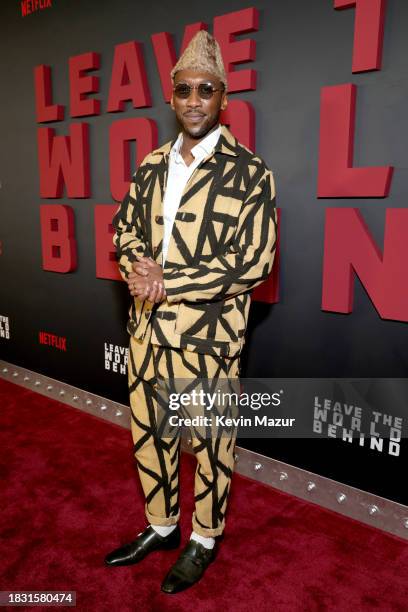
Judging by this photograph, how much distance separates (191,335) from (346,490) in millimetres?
1129

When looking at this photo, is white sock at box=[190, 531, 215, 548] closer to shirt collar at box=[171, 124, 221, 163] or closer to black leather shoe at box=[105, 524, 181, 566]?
black leather shoe at box=[105, 524, 181, 566]

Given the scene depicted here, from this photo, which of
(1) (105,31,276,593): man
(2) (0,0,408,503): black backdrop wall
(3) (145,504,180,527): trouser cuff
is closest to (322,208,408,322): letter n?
(2) (0,0,408,503): black backdrop wall

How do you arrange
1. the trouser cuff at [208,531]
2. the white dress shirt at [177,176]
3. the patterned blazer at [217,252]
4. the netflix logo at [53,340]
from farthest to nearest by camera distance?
the netflix logo at [53,340] → the trouser cuff at [208,531] → the white dress shirt at [177,176] → the patterned blazer at [217,252]

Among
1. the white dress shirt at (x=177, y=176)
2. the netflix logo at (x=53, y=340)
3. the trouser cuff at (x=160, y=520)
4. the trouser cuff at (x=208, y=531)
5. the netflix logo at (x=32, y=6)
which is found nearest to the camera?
the white dress shirt at (x=177, y=176)

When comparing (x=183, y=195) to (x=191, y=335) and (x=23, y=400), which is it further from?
(x=23, y=400)

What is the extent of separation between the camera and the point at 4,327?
394 centimetres

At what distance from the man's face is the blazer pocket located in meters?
0.56

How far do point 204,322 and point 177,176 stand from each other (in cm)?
51

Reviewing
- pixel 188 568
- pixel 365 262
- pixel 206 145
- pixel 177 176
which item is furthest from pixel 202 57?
pixel 188 568

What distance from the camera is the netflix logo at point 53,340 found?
139 inches

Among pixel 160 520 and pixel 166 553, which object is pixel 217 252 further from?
pixel 166 553

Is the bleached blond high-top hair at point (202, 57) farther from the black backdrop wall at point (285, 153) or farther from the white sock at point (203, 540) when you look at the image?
the white sock at point (203, 540)

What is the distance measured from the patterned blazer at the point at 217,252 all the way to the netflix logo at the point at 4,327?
8.17 feet

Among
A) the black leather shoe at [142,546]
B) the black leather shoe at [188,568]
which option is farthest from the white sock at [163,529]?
the black leather shoe at [188,568]
